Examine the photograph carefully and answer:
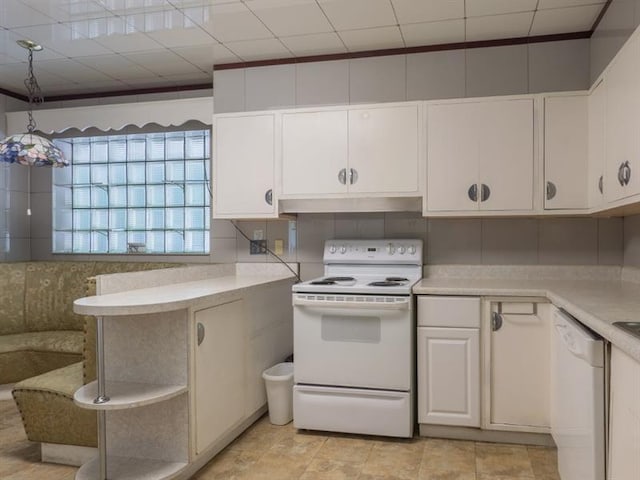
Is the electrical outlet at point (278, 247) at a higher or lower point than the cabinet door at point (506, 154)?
lower

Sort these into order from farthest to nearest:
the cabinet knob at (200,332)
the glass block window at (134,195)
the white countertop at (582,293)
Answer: the glass block window at (134,195) < the cabinet knob at (200,332) < the white countertop at (582,293)

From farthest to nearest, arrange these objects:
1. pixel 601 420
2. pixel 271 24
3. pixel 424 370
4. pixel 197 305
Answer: pixel 271 24
pixel 424 370
pixel 197 305
pixel 601 420

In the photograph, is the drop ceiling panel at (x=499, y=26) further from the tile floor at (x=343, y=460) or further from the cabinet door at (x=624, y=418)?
the tile floor at (x=343, y=460)

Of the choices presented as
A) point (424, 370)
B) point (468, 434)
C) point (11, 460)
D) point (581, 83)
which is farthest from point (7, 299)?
point (581, 83)

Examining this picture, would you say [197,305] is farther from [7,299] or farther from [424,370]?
[7,299]

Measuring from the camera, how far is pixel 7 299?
3.81 metres

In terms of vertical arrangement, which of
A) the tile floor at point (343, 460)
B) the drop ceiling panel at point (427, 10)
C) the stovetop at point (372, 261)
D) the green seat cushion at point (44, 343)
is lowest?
the tile floor at point (343, 460)

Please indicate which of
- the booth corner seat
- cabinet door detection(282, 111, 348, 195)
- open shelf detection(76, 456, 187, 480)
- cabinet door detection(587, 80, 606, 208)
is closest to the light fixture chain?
the booth corner seat

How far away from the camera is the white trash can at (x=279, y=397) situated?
2994mm

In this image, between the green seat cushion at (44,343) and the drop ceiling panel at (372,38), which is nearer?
the drop ceiling panel at (372,38)

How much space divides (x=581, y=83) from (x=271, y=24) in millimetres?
1946

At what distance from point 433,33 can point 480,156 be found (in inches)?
33.3

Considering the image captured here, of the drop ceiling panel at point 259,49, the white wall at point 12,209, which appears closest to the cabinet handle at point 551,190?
the drop ceiling panel at point 259,49

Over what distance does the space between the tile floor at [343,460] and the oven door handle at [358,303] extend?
2.42 ft
